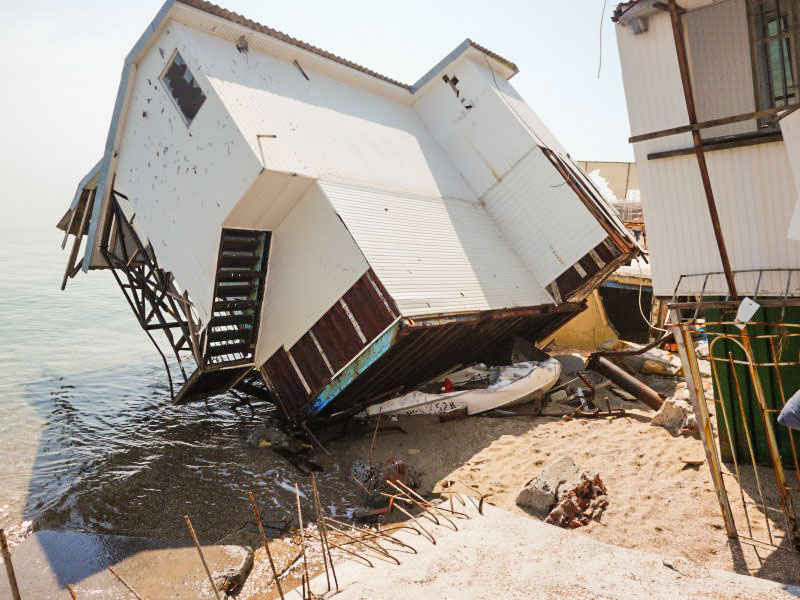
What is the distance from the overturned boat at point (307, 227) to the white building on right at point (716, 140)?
478 centimetres

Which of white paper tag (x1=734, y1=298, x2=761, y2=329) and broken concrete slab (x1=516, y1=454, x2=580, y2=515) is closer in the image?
white paper tag (x1=734, y1=298, x2=761, y2=329)

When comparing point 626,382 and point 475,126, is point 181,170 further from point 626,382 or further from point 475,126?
point 626,382

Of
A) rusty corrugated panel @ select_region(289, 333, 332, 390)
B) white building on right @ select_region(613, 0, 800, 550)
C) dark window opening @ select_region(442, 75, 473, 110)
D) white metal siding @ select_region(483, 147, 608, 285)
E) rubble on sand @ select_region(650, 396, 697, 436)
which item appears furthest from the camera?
dark window opening @ select_region(442, 75, 473, 110)

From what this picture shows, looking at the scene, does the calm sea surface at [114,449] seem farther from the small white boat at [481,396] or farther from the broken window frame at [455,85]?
the broken window frame at [455,85]

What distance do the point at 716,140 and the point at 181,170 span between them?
965 cm

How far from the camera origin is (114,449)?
1189cm

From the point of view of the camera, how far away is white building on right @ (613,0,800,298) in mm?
6816

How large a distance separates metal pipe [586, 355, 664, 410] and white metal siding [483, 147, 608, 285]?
96.5 inches

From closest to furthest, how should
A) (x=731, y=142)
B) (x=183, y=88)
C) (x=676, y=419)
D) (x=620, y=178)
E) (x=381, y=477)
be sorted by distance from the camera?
1. (x=731, y=142)
2. (x=381, y=477)
3. (x=676, y=419)
4. (x=183, y=88)
5. (x=620, y=178)

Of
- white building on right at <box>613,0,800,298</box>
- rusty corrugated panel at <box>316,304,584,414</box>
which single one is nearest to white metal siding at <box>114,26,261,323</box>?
rusty corrugated panel at <box>316,304,584,414</box>

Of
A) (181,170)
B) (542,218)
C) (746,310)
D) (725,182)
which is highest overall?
(181,170)

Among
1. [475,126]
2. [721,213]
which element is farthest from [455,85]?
[721,213]

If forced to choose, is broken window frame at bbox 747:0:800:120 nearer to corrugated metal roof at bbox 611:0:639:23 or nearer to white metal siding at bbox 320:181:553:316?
corrugated metal roof at bbox 611:0:639:23

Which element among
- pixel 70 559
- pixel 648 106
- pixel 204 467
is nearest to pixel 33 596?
pixel 70 559
